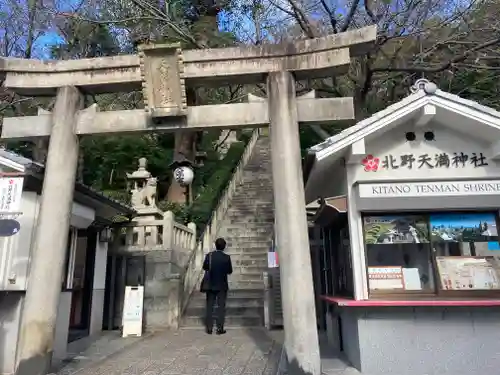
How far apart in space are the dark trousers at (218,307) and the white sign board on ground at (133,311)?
1.82 m

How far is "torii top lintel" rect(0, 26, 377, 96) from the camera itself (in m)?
7.45

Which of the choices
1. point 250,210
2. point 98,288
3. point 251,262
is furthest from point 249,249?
point 98,288

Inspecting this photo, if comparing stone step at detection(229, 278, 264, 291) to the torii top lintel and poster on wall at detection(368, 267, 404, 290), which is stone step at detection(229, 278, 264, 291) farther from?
the torii top lintel

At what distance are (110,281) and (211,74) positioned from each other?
7637 mm

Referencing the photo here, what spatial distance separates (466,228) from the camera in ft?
23.8

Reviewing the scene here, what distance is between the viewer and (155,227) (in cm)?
1290

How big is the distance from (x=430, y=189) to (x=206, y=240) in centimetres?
1031

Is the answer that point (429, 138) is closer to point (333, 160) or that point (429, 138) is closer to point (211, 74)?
point (333, 160)

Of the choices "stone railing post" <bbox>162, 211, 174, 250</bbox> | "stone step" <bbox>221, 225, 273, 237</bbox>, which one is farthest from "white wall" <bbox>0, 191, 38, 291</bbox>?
"stone step" <bbox>221, 225, 273, 237</bbox>

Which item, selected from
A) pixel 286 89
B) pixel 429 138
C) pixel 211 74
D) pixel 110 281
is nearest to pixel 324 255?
pixel 429 138

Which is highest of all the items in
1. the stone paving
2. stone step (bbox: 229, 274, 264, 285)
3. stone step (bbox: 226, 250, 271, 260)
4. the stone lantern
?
the stone lantern

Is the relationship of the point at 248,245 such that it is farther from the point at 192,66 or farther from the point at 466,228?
the point at 466,228

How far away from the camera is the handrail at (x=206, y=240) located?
13013mm

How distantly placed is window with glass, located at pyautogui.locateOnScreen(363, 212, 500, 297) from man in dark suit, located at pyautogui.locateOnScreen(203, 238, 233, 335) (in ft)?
14.4
